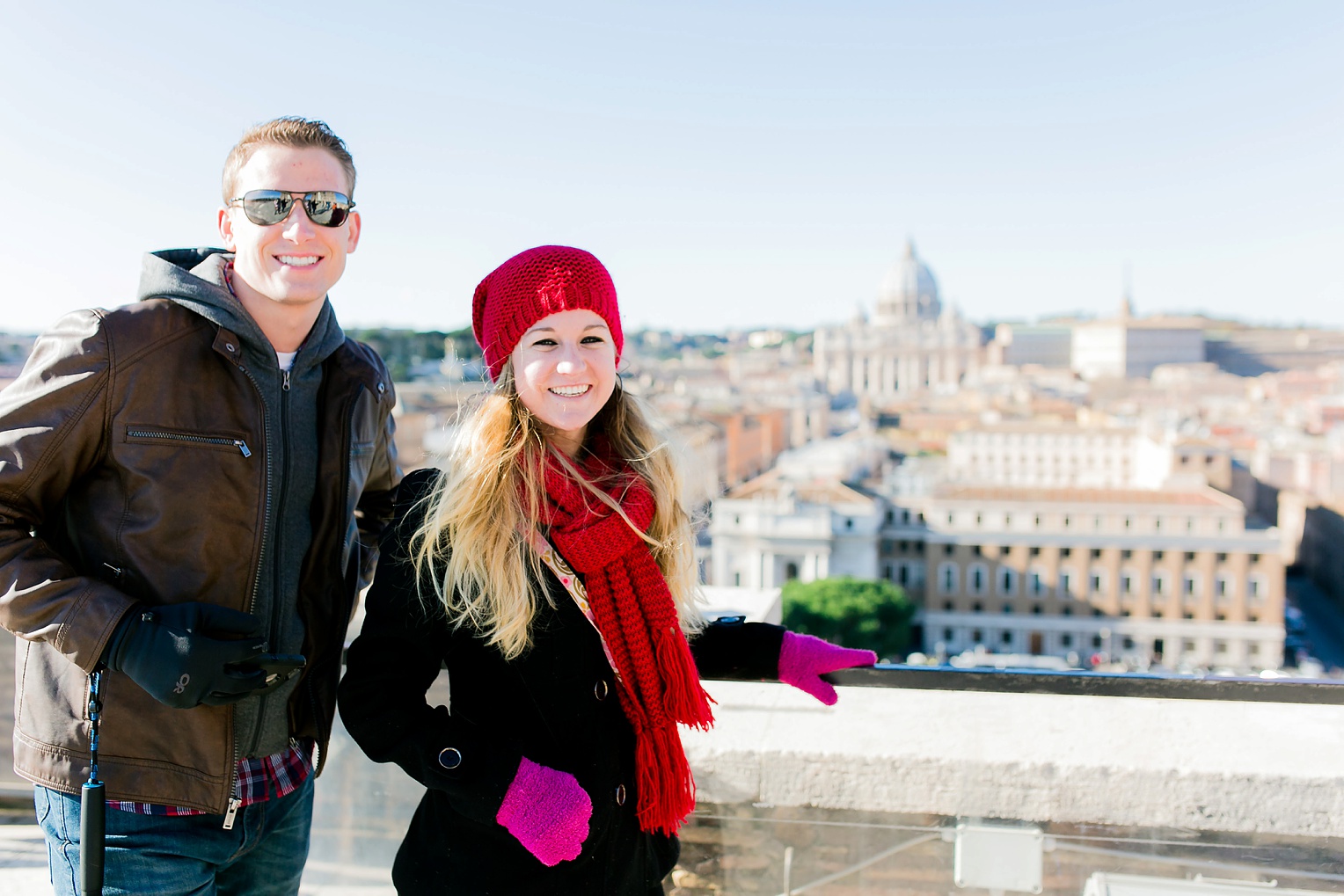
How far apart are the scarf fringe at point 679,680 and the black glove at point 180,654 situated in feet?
0.99

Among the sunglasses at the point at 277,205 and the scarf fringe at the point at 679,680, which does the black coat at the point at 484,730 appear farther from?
the sunglasses at the point at 277,205

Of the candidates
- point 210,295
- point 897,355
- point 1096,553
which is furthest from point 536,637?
point 897,355

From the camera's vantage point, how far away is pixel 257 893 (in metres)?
0.87

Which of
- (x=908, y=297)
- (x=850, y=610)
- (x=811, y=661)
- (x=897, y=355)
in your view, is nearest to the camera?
(x=811, y=661)

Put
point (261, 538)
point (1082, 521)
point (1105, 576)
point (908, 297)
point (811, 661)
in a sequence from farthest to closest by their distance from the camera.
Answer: point (908, 297)
point (1082, 521)
point (1105, 576)
point (811, 661)
point (261, 538)

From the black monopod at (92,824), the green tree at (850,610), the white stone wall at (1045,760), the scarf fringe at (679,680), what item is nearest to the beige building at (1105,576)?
the green tree at (850,610)

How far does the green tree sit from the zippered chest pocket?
1548cm

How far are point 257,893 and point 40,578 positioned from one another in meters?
0.32

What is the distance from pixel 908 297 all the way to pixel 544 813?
56.5 metres

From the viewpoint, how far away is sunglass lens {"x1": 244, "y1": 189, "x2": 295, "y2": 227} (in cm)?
83

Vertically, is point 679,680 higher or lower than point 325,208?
lower

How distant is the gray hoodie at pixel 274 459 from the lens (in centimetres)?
82

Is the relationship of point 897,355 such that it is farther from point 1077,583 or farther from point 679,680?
point 679,680

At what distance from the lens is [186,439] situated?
0.79m
